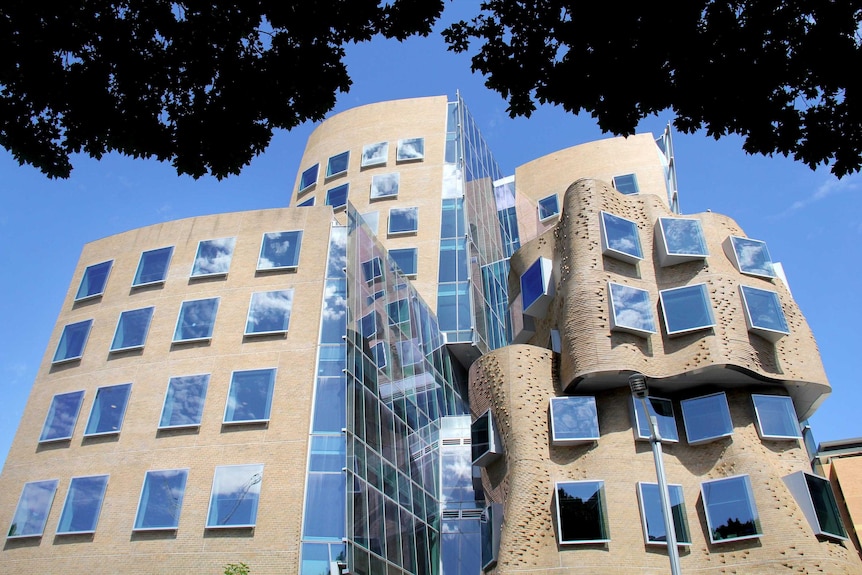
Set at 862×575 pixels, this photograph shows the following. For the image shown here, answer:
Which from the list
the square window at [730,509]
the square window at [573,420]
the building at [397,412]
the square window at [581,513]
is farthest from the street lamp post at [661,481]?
the square window at [573,420]

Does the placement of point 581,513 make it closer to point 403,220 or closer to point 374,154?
point 403,220

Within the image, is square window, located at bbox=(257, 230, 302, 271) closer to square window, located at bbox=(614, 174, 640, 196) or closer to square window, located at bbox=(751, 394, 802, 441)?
square window, located at bbox=(751, 394, 802, 441)

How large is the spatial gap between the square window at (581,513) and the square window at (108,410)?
14.8 meters

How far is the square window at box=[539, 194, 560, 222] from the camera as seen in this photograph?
47.1 metres

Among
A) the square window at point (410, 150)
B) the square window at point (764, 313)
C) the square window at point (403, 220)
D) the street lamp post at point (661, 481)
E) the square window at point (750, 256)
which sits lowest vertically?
the street lamp post at point (661, 481)

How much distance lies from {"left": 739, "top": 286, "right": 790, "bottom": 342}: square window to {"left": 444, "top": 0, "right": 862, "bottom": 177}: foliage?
17758mm

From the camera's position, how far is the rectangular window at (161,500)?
23.5 metres

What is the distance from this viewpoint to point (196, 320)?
2812 centimetres

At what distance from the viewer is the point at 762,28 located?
8.53m

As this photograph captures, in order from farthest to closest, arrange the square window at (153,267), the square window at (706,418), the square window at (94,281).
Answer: the square window at (94,281) → the square window at (153,267) → the square window at (706,418)

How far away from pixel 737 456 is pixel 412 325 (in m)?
13.8

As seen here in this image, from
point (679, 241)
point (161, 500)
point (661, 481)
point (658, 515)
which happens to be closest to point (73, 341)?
point (161, 500)

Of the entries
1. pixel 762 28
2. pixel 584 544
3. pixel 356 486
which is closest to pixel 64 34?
pixel 762 28

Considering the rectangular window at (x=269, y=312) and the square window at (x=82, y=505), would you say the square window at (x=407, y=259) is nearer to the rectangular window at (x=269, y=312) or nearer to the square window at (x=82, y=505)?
the rectangular window at (x=269, y=312)
